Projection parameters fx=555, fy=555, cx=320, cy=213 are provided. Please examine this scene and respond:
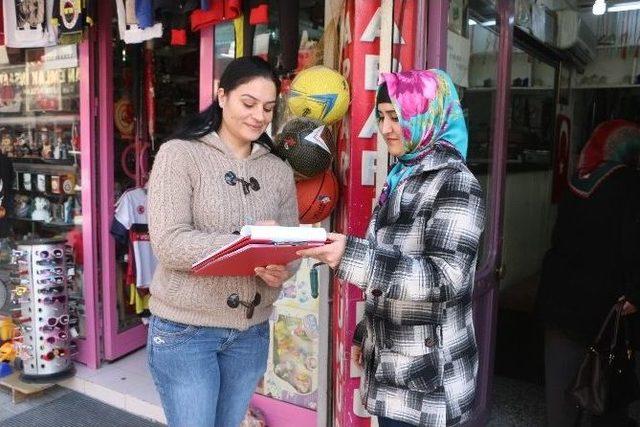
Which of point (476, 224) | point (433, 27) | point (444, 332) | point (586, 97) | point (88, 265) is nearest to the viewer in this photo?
point (476, 224)

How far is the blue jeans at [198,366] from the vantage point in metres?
1.70

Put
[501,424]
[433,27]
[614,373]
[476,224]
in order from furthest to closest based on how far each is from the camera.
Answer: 1. [501,424]
2. [614,373]
3. [433,27]
4. [476,224]

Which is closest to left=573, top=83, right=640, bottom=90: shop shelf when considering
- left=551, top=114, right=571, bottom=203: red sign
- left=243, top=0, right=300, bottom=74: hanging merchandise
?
left=551, top=114, right=571, bottom=203: red sign

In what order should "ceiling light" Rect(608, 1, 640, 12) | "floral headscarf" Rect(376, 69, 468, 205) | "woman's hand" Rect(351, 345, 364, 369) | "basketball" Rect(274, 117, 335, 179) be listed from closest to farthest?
"floral headscarf" Rect(376, 69, 468, 205) → "woman's hand" Rect(351, 345, 364, 369) → "basketball" Rect(274, 117, 335, 179) → "ceiling light" Rect(608, 1, 640, 12)

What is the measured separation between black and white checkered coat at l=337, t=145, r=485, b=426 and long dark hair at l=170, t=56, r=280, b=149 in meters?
0.56

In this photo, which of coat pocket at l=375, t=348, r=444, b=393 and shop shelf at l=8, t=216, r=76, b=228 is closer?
coat pocket at l=375, t=348, r=444, b=393

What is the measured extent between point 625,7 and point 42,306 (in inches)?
233

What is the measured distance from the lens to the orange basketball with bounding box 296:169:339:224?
7.56 ft

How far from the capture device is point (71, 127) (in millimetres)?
4047

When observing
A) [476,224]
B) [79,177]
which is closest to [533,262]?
[79,177]

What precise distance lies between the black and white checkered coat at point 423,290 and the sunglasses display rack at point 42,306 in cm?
277

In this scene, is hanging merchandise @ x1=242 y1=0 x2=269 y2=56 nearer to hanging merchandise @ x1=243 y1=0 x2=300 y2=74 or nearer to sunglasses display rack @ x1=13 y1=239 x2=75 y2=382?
hanging merchandise @ x1=243 y1=0 x2=300 y2=74

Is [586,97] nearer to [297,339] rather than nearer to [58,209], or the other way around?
[297,339]

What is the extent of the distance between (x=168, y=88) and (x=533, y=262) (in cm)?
436
